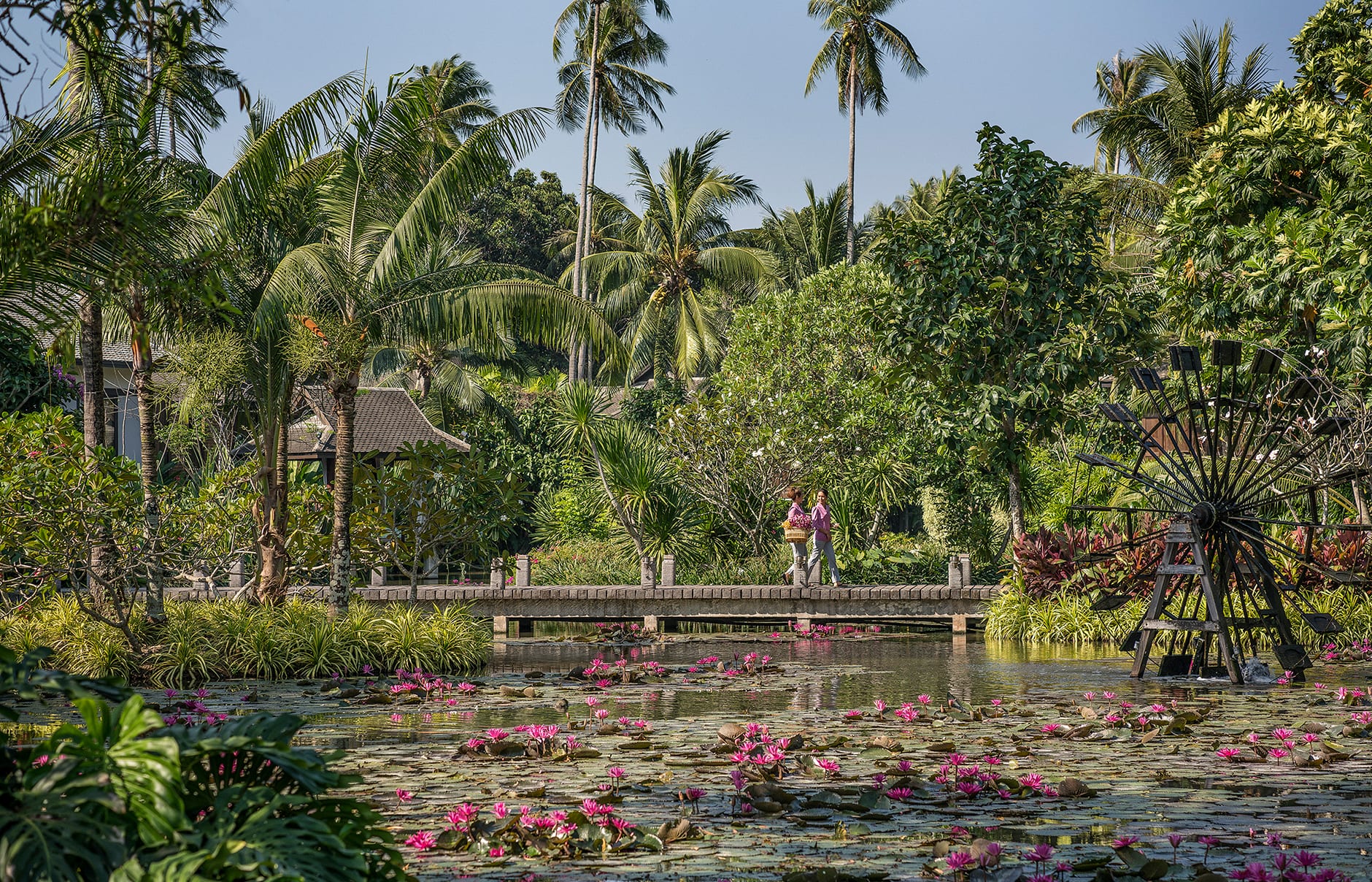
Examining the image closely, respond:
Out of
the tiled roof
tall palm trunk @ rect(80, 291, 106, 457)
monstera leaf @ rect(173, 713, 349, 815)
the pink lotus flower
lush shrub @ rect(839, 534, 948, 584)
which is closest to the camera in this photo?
monstera leaf @ rect(173, 713, 349, 815)

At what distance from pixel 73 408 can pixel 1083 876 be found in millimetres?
22234

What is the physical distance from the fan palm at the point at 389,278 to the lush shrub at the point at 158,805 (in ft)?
36.5

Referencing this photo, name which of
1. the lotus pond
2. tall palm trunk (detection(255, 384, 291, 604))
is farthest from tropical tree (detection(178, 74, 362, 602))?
the lotus pond

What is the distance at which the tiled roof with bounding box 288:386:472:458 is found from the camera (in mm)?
28359

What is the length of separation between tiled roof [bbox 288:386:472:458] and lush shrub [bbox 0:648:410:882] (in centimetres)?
2369

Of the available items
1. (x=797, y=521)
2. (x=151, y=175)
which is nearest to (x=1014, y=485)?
(x=797, y=521)

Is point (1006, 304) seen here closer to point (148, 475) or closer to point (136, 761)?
point (148, 475)

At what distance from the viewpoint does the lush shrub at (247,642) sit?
12.6 m

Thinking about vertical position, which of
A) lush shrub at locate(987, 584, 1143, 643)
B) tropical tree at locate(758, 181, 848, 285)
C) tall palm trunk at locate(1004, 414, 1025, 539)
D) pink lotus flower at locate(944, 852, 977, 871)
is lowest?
lush shrub at locate(987, 584, 1143, 643)

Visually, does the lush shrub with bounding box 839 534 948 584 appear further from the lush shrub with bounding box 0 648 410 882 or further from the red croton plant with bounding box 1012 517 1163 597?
the lush shrub with bounding box 0 648 410 882

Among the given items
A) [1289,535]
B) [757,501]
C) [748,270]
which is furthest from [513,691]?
[748,270]

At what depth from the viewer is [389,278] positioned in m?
14.4

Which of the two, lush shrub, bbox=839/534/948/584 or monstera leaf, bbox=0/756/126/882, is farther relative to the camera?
lush shrub, bbox=839/534/948/584

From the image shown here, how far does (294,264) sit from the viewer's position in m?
13.8
